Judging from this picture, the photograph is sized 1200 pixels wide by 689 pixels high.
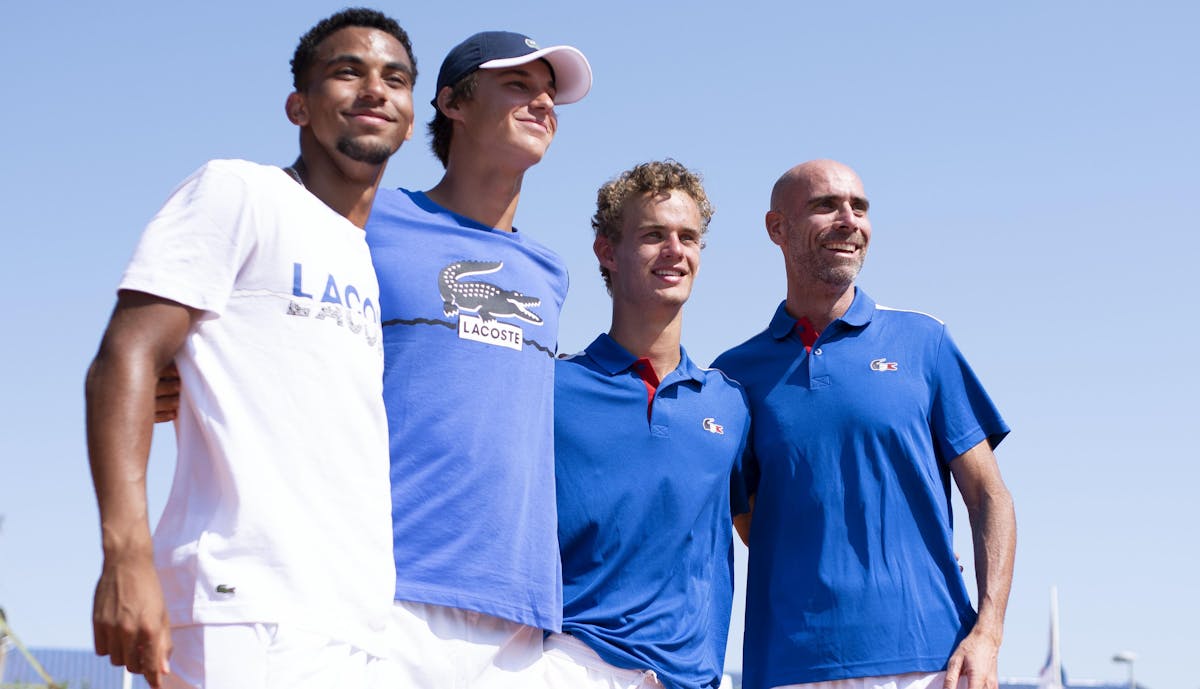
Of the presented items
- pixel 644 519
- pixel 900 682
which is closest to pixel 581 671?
pixel 644 519

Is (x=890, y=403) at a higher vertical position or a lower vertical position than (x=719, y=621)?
higher

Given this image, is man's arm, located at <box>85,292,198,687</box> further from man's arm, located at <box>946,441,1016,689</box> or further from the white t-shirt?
man's arm, located at <box>946,441,1016,689</box>

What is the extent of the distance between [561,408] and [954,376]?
79.9 inches

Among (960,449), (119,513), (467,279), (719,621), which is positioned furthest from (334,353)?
(960,449)

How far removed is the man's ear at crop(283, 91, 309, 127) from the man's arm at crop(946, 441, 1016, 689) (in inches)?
143

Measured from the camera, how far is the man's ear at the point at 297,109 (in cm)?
486

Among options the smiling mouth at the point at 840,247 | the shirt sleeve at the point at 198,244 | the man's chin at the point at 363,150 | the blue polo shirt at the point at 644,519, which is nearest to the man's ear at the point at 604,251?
the blue polo shirt at the point at 644,519

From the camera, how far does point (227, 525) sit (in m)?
3.85

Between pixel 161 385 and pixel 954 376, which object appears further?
pixel 954 376

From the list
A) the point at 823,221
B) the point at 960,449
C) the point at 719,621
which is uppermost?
the point at 823,221

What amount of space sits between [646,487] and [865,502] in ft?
3.61

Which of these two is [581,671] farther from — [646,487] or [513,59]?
[513,59]

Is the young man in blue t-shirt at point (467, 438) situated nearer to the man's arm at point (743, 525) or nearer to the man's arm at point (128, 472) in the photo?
the man's arm at point (128, 472)

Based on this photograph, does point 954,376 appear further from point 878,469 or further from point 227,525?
point 227,525
